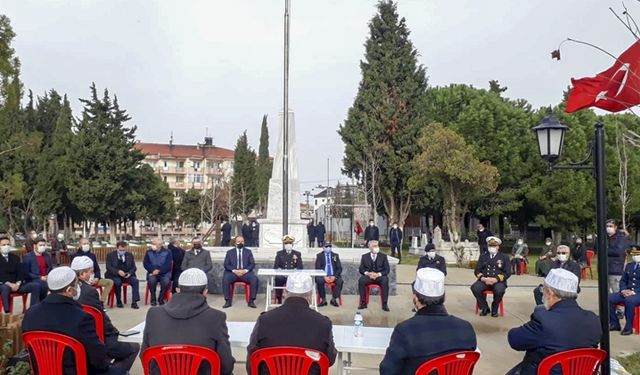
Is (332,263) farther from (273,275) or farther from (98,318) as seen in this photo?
(98,318)

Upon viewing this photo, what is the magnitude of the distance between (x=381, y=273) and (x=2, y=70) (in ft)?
45.0

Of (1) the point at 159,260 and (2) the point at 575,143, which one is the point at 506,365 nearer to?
(1) the point at 159,260

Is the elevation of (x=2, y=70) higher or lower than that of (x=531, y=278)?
higher

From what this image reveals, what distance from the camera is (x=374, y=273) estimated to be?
35.3 feet

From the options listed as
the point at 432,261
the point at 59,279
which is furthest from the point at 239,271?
the point at 59,279

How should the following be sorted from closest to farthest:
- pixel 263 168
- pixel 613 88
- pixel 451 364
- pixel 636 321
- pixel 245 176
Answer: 1. pixel 451 364
2. pixel 613 88
3. pixel 636 321
4. pixel 245 176
5. pixel 263 168

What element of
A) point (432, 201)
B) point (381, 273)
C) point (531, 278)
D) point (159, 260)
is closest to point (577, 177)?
point (432, 201)

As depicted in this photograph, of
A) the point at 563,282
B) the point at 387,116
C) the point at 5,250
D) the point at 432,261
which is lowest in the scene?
the point at 432,261

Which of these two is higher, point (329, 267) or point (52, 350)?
point (52, 350)

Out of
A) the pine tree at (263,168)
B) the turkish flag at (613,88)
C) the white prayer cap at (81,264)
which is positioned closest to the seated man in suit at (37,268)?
the white prayer cap at (81,264)

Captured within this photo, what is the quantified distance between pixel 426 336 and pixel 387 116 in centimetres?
3093

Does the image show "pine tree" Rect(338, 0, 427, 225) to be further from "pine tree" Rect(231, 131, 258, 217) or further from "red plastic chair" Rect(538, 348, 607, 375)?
"red plastic chair" Rect(538, 348, 607, 375)

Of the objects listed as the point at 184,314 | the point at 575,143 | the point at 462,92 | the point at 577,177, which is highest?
the point at 462,92

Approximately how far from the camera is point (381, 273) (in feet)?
35.7
